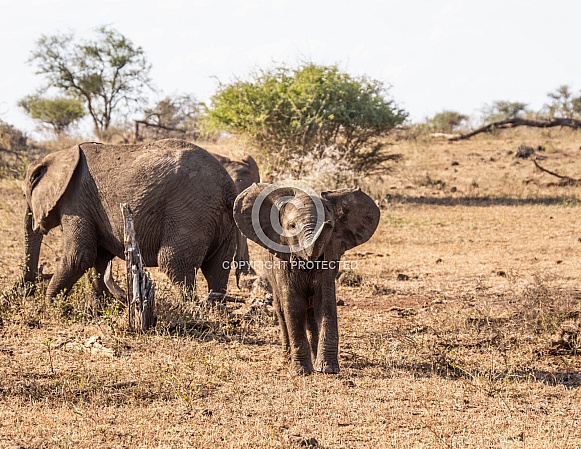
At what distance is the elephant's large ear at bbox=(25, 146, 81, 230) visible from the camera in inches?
316

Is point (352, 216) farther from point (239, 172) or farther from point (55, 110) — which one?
point (55, 110)

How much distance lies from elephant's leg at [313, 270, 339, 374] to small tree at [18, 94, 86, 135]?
84.8 feet

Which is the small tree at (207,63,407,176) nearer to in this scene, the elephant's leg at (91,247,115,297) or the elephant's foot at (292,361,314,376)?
the elephant's leg at (91,247,115,297)

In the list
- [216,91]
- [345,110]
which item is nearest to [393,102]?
[345,110]

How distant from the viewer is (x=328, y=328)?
5922 millimetres

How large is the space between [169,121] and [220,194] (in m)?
25.2

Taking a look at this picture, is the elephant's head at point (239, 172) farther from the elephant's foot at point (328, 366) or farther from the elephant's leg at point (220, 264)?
the elephant's foot at point (328, 366)

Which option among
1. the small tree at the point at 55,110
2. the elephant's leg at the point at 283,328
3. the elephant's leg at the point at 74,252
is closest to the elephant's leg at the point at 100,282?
the elephant's leg at the point at 74,252

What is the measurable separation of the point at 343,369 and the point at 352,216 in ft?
3.93

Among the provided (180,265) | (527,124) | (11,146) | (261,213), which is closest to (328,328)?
(261,213)

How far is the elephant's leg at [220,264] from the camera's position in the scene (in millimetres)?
7973

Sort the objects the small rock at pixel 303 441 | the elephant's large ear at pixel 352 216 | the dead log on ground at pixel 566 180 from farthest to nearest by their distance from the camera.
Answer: the dead log on ground at pixel 566 180
the elephant's large ear at pixel 352 216
the small rock at pixel 303 441

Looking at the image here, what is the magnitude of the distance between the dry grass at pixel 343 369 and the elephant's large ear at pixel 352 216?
1.05m

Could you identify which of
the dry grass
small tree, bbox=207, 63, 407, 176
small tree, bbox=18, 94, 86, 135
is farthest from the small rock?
small tree, bbox=18, 94, 86, 135
